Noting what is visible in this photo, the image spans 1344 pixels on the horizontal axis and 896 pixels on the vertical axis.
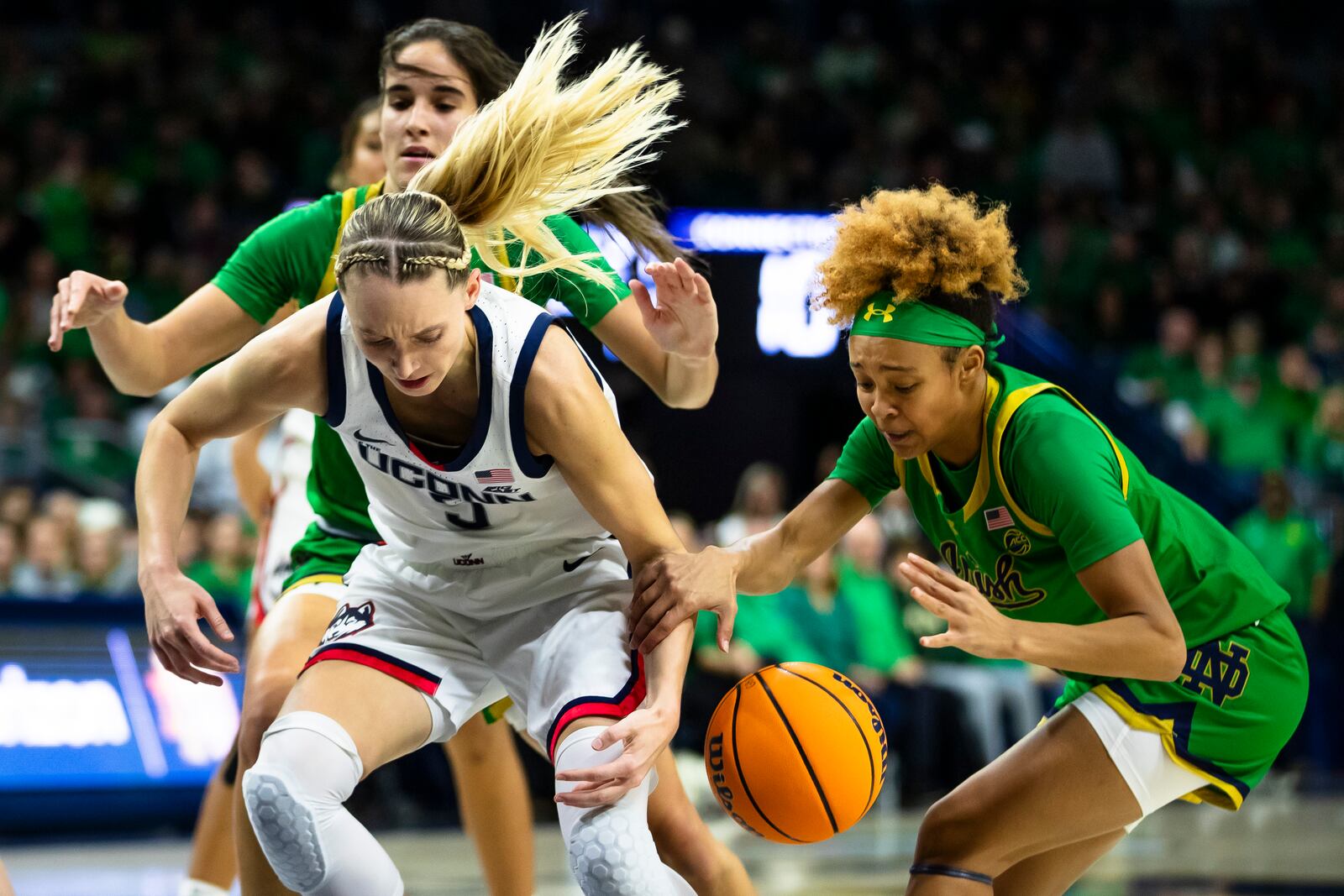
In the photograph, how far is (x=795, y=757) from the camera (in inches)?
122

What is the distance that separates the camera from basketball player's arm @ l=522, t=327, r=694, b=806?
2.82 m

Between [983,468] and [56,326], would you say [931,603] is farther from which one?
[56,326]

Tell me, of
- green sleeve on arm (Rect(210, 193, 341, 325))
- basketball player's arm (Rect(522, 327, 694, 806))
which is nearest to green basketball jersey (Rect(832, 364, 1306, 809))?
basketball player's arm (Rect(522, 327, 694, 806))

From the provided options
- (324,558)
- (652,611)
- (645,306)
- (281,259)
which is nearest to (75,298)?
(281,259)

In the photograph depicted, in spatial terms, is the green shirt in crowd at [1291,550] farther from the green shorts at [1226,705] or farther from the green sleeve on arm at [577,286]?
the green sleeve on arm at [577,286]

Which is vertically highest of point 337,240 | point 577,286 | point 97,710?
point 337,240

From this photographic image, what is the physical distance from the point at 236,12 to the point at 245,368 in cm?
1089

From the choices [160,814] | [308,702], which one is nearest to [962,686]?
[160,814]

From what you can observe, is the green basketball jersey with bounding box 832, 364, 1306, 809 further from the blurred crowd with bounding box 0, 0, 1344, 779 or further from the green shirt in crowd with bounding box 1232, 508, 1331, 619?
the green shirt in crowd with bounding box 1232, 508, 1331, 619

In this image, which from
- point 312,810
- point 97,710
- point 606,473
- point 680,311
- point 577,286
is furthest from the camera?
point 97,710

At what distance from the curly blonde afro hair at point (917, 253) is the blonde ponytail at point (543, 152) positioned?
459mm

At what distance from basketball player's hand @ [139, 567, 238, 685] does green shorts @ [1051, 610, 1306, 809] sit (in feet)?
5.53

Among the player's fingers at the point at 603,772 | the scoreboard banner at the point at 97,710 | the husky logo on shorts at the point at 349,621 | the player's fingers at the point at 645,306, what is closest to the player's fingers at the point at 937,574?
the player's fingers at the point at 603,772

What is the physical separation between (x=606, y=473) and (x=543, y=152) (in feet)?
2.20
